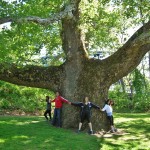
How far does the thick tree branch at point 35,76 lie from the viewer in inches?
678

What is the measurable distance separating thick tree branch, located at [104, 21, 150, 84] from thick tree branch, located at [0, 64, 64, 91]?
107 inches

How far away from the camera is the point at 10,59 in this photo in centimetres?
1402

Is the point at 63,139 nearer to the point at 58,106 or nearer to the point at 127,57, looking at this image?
the point at 58,106

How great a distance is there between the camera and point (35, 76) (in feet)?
57.4

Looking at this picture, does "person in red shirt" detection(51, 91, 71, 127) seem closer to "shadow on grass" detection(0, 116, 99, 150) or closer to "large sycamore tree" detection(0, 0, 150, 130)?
"large sycamore tree" detection(0, 0, 150, 130)

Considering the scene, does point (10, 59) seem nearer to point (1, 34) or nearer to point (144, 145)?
point (1, 34)

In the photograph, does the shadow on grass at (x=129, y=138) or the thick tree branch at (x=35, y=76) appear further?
the thick tree branch at (x=35, y=76)

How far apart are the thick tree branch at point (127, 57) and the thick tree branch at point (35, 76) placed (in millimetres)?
2719

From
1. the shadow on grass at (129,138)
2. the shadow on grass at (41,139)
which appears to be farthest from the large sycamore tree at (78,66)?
the shadow on grass at (41,139)

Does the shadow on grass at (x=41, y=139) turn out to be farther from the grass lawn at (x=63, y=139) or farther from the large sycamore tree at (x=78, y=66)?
the large sycamore tree at (x=78, y=66)

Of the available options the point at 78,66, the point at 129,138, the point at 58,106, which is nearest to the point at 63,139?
the point at 129,138

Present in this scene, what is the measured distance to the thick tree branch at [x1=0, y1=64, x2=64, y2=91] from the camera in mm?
17219

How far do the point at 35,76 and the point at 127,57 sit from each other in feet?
16.6

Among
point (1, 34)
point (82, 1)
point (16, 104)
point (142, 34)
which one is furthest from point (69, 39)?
point (16, 104)
